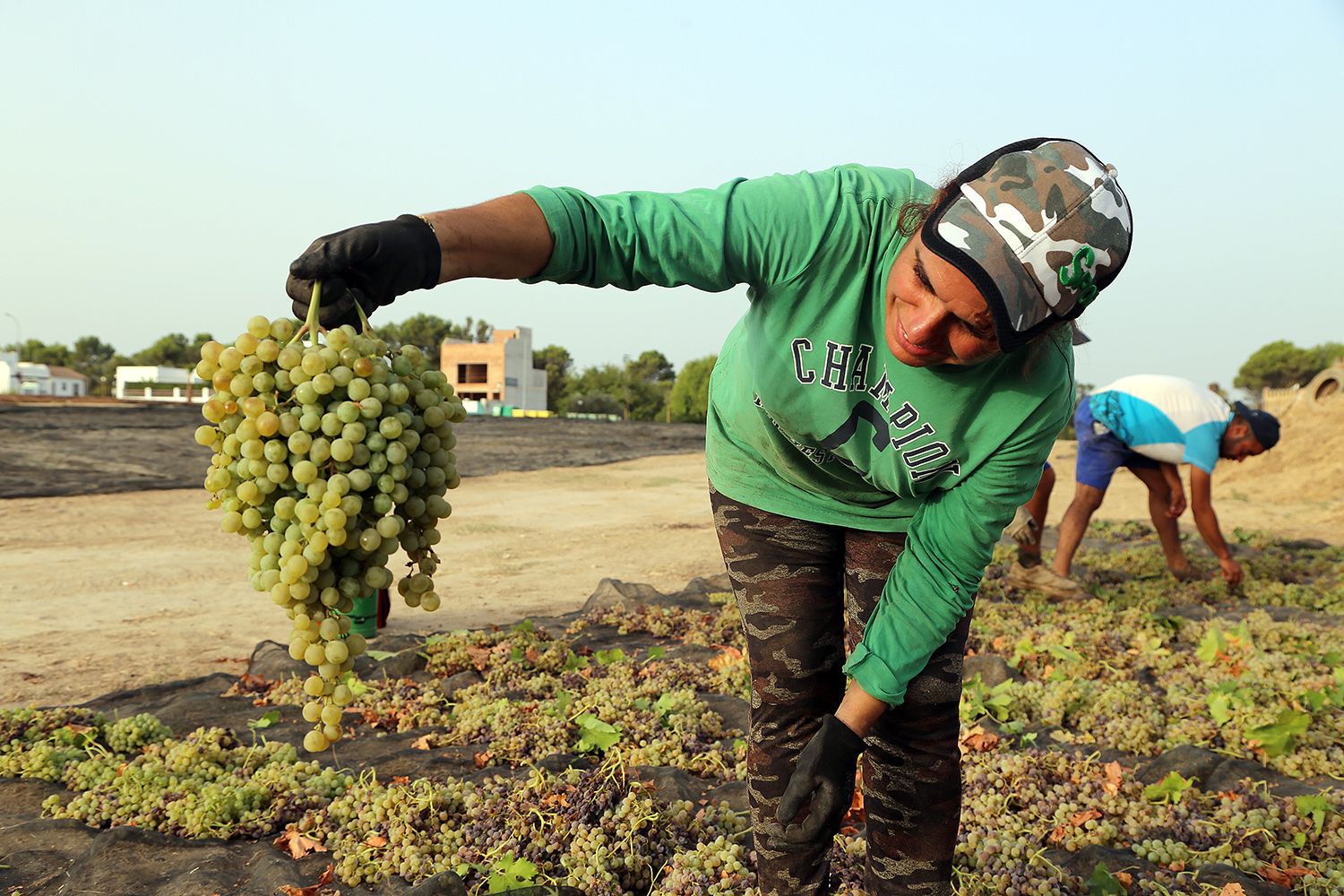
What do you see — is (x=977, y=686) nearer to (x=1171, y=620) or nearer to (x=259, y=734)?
(x=1171, y=620)

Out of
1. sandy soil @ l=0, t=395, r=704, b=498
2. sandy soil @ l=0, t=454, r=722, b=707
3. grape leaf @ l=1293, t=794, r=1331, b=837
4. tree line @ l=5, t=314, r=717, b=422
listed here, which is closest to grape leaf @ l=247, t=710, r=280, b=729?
sandy soil @ l=0, t=454, r=722, b=707

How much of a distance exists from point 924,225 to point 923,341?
208mm

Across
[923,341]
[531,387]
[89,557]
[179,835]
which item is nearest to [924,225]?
[923,341]

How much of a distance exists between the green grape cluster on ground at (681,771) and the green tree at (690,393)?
38621mm

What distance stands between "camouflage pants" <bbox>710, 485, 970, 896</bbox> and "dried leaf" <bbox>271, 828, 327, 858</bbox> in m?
1.33

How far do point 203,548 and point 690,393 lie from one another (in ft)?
125

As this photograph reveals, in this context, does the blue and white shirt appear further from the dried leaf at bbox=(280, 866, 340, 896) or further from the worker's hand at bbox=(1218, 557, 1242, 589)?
the dried leaf at bbox=(280, 866, 340, 896)

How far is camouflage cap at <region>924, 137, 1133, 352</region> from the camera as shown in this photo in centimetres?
155

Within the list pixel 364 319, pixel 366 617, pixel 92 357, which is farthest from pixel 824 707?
pixel 92 357

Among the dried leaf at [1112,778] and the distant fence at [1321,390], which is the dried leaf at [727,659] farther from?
the distant fence at [1321,390]

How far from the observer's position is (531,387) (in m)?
49.0

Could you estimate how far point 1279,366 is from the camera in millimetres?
51688

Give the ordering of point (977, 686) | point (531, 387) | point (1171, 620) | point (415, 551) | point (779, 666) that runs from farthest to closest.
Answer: point (531, 387)
point (1171, 620)
point (977, 686)
point (779, 666)
point (415, 551)

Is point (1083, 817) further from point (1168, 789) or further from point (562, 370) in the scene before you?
point (562, 370)
